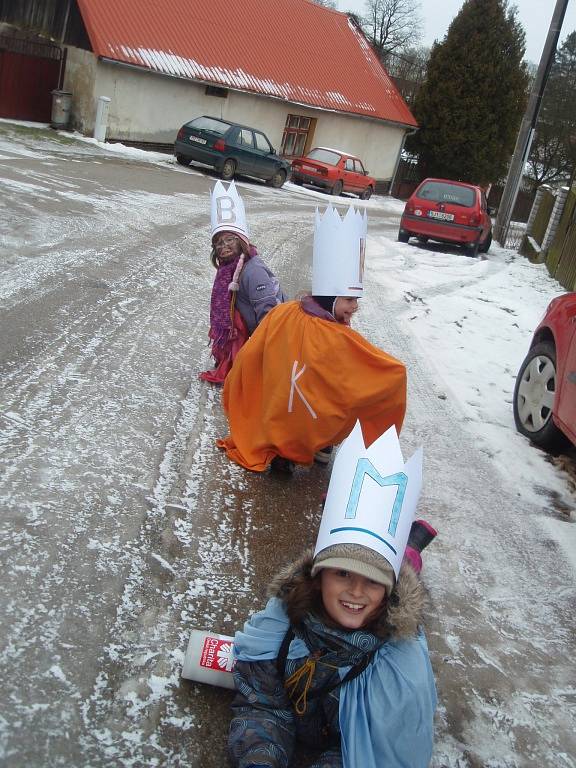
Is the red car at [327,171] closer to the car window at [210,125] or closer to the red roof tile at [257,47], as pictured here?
the red roof tile at [257,47]

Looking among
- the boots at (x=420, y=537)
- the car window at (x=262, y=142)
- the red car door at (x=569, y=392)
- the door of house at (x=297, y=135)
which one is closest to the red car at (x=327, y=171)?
the car window at (x=262, y=142)

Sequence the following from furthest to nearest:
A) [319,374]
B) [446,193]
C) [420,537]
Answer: [446,193] < [319,374] < [420,537]

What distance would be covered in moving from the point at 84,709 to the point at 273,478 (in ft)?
6.79

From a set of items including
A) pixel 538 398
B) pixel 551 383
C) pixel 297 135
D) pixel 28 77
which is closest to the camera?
pixel 551 383

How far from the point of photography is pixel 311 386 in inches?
164

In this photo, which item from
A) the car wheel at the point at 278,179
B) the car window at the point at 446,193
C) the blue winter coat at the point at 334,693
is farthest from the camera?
the car wheel at the point at 278,179

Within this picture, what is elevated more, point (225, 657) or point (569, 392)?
point (569, 392)

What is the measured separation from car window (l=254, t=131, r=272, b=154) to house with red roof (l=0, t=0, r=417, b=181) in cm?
310

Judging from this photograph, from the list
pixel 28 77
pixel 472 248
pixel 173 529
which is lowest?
pixel 173 529

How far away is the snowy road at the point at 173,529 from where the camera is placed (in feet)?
8.68

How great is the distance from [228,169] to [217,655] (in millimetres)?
19123

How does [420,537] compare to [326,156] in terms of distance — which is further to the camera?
[326,156]

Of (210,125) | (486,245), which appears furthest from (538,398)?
(210,125)

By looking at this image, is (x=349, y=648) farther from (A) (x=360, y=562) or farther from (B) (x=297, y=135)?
(B) (x=297, y=135)
